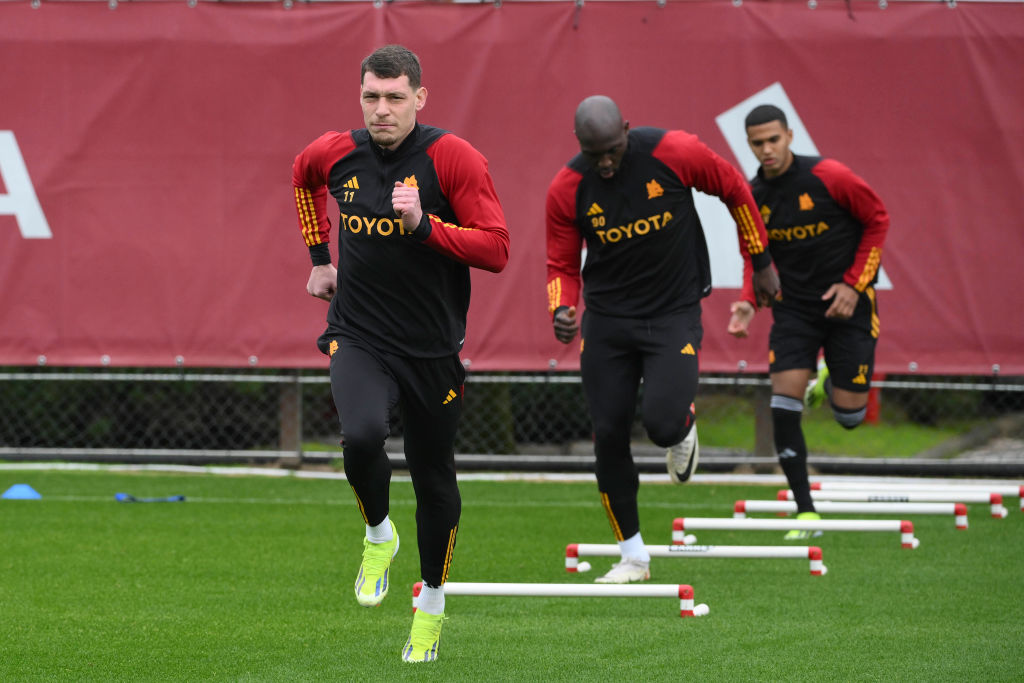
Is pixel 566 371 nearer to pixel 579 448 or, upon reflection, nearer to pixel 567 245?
pixel 579 448

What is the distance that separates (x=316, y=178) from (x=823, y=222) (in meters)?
3.32

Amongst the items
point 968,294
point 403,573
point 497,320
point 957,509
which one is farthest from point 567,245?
point 968,294

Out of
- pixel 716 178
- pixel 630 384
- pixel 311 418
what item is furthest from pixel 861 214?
pixel 311 418

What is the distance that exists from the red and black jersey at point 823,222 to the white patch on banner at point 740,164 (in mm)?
1965

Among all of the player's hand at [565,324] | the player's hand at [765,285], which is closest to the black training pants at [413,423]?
the player's hand at [565,324]

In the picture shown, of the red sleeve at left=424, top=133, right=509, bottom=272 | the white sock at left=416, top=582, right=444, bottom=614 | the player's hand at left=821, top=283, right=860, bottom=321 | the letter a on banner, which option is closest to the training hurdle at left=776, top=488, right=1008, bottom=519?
the player's hand at left=821, top=283, right=860, bottom=321

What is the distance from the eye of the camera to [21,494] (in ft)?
27.8

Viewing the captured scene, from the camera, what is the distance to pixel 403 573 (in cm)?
620

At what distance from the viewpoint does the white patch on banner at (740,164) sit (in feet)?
30.0

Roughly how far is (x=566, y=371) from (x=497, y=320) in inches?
24.0

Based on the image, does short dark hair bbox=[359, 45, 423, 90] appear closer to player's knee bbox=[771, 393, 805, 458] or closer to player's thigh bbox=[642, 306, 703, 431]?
player's thigh bbox=[642, 306, 703, 431]

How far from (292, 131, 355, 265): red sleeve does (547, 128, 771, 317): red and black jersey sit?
1.27m

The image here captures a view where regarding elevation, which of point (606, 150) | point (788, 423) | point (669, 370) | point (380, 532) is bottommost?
point (788, 423)

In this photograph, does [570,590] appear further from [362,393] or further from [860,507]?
[860,507]
